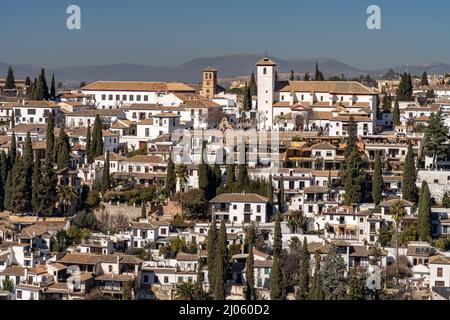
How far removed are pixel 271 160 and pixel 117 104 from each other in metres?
12.0

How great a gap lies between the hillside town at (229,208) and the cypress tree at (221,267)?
0.08 feet

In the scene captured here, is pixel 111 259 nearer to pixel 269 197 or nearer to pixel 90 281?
pixel 90 281

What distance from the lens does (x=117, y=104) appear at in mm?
34344

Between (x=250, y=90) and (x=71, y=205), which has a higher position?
(x=250, y=90)

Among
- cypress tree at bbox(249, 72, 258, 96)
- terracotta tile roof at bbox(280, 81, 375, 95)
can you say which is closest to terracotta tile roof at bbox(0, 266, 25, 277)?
terracotta tile roof at bbox(280, 81, 375, 95)

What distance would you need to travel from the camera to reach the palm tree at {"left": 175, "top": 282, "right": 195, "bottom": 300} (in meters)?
17.5

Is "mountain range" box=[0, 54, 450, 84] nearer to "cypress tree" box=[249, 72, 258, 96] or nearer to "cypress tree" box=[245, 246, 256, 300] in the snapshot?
"cypress tree" box=[249, 72, 258, 96]

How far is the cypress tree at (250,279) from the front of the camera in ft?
58.9

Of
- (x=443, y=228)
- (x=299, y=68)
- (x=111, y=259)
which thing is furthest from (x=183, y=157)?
(x=299, y=68)

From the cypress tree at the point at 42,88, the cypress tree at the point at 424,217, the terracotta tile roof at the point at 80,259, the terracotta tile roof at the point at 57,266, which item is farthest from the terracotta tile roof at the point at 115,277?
the cypress tree at the point at 42,88

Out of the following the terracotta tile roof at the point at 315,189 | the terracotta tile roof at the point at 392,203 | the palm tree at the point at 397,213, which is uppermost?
the terracotta tile roof at the point at 315,189

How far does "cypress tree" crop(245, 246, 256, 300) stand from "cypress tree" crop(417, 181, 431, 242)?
13.3ft

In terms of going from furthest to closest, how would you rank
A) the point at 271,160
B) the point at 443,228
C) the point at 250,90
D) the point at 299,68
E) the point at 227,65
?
the point at 227,65, the point at 299,68, the point at 250,90, the point at 271,160, the point at 443,228

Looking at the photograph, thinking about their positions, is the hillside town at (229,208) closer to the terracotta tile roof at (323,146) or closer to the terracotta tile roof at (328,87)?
the terracotta tile roof at (323,146)
